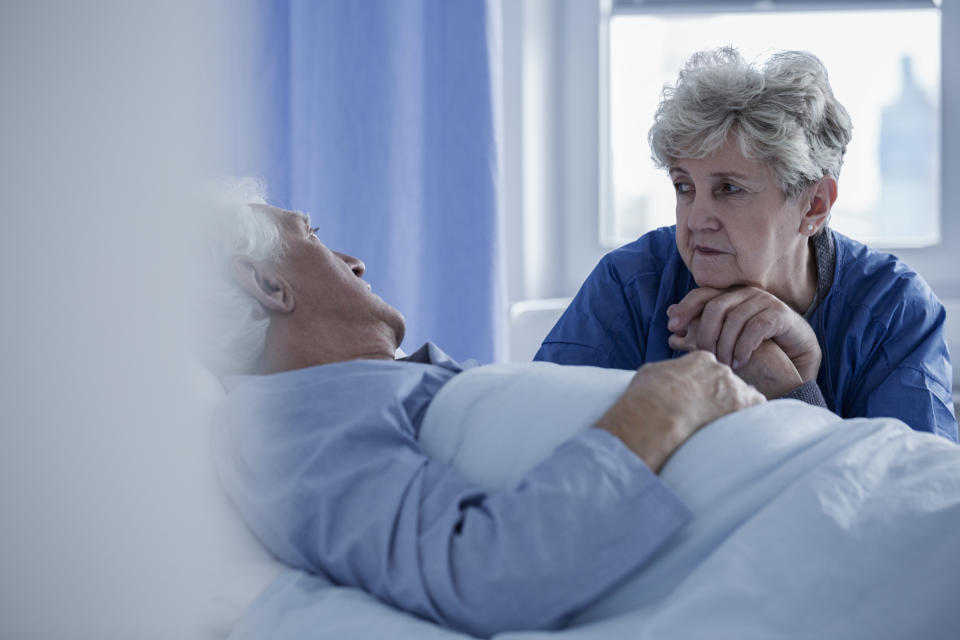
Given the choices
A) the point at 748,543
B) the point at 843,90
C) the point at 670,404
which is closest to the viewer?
the point at 748,543

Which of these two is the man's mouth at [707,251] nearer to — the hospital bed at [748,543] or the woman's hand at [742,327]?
the woman's hand at [742,327]

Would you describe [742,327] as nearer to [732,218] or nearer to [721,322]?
[721,322]

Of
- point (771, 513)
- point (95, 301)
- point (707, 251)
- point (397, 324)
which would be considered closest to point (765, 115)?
point (707, 251)

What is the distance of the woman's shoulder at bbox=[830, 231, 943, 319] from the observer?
4.82ft

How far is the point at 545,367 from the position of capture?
3.38 ft

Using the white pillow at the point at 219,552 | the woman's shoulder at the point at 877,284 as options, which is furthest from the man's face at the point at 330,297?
the woman's shoulder at the point at 877,284

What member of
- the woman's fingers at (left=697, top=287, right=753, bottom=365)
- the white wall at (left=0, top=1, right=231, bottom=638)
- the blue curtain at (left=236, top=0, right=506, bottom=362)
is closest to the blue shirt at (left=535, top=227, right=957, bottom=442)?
the woman's fingers at (left=697, top=287, right=753, bottom=365)

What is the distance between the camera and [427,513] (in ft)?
2.70

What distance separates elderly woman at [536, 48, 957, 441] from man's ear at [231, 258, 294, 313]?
649mm

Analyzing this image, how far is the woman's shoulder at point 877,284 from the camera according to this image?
1.47 metres

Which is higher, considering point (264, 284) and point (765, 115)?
point (765, 115)

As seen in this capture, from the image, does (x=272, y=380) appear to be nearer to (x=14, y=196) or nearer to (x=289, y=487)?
(x=289, y=487)

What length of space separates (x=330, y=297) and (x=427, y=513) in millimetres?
453

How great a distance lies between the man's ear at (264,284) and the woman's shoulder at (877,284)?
91 cm
